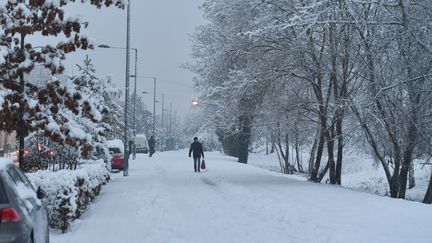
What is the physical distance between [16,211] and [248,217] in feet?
23.2

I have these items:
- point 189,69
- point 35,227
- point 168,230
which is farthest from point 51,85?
point 189,69

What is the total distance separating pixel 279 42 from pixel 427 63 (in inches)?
233

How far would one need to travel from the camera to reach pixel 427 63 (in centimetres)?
1744

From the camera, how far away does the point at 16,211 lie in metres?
6.32

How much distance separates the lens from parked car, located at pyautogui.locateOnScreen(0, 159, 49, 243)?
243 inches

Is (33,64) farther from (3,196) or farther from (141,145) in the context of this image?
(141,145)

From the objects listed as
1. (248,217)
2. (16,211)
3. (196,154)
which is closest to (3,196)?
(16,211)

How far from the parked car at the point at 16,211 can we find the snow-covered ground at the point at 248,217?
292 cm

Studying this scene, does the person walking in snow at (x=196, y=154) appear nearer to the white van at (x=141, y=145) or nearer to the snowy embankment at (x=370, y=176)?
the snowy embankment at (x=370, y=176)

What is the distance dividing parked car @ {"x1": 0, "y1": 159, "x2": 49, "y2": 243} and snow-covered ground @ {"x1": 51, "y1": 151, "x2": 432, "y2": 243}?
2.92m

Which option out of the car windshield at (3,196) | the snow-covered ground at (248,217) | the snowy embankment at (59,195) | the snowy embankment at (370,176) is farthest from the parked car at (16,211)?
the snowy embankment at (370,176)

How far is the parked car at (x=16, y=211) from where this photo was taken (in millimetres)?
6160

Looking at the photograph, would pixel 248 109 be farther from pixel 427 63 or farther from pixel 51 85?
pixel 51 85

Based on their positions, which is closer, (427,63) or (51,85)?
(51,85)
